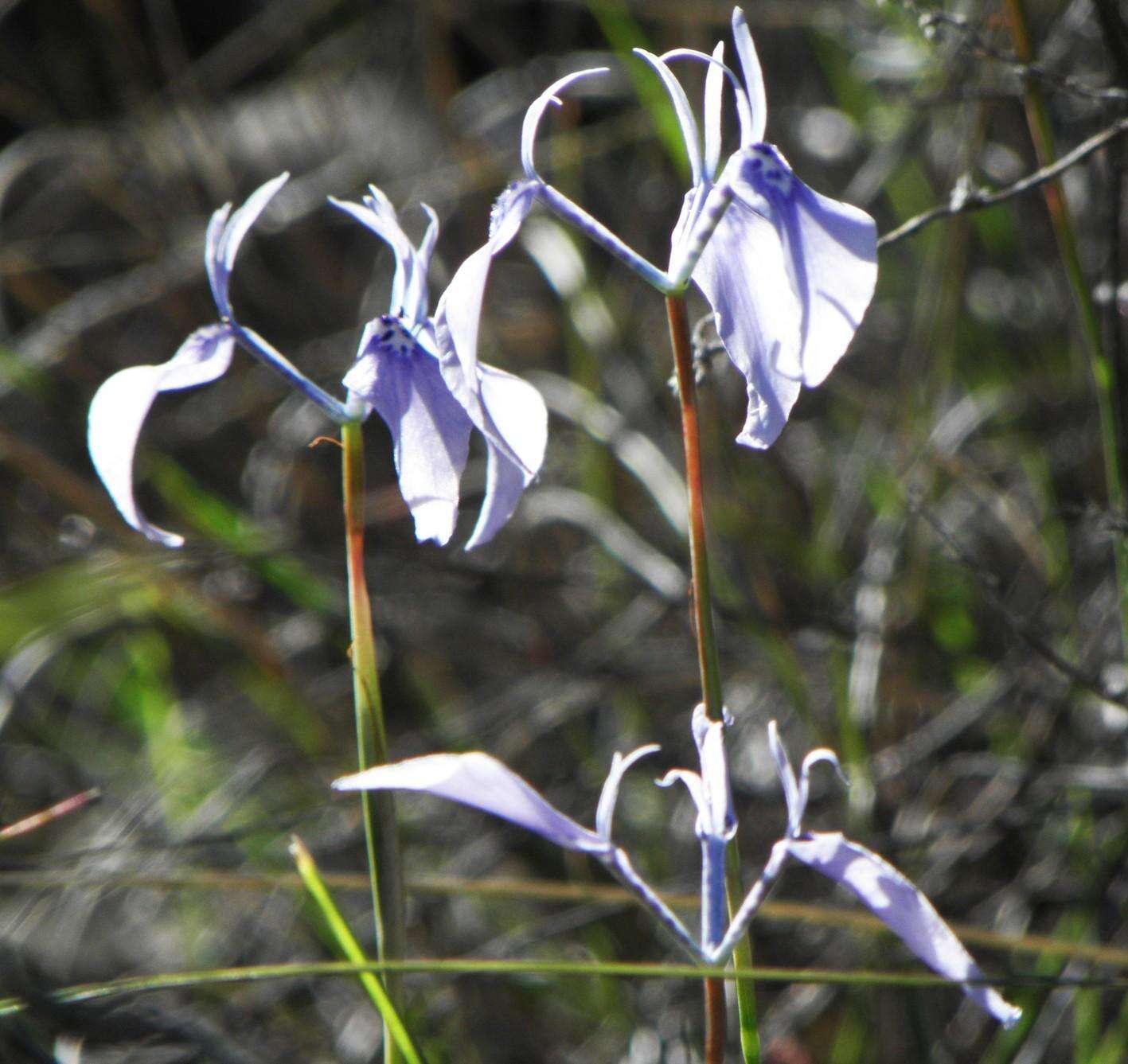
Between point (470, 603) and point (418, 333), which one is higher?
point (418, 333)

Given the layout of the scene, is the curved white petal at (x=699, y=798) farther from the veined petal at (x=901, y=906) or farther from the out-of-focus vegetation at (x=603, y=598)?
the out-of-focus vegetation at (x=603, y=598)

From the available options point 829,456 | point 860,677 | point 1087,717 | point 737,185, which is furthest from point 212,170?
point 737,185

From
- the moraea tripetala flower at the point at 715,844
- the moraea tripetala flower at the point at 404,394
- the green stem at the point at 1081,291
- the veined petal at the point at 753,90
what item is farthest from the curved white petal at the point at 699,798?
the green stem at the point at 1081,291

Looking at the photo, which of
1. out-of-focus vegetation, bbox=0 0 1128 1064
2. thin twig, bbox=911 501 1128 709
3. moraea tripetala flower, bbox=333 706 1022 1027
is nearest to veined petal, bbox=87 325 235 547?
moraea tripetala flower, bbox=333 706 1022 1027

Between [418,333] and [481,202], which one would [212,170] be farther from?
[418,333]

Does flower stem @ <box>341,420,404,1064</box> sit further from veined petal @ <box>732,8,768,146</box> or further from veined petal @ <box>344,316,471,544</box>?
veined petal @ <box>732,8,768,146</box>

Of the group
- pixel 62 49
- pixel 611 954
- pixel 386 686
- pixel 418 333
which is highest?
pixel 418 333

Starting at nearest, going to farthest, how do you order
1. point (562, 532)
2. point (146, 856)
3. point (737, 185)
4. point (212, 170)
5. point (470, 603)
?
point (737, 185) → point (146, 856) → point (470, 603) → point (562, 532) → point (212, 170)

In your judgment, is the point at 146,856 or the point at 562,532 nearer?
the point at 146,856
